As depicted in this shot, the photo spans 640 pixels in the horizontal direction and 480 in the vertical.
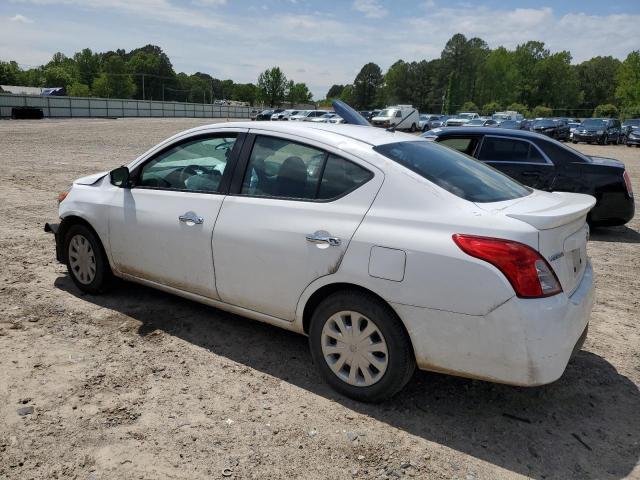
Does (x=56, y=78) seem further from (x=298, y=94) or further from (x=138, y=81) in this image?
(x=298, y=94)

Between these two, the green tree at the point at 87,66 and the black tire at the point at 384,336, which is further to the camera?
the green tree at the point at 87,66

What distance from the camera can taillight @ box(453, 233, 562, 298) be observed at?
8.87ft

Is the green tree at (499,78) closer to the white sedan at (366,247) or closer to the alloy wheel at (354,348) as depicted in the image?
the white sedan at (366,247)

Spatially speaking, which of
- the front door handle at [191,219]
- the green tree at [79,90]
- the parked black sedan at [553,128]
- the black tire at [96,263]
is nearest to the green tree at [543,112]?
the parked black sedan at [553,128]

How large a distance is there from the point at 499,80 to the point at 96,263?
12642 centimetres

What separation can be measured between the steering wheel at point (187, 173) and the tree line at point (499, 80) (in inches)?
4126

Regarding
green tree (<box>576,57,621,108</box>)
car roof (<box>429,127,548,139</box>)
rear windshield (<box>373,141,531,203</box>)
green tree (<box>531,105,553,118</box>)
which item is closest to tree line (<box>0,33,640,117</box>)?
green tree (<box>576,57,621,108</box>)

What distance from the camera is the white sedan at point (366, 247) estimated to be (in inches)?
109

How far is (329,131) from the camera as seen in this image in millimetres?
3676

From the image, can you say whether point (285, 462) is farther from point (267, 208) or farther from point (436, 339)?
point (267, 208)

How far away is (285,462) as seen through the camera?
276 centimetres

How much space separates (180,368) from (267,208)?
1.24 m

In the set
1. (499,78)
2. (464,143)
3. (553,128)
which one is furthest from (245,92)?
(464,143)

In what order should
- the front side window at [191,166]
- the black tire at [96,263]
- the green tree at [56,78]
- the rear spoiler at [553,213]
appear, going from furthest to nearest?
1. the green tree at [56,78]
2. the black tire at [96,263]
3. the front side window at [191,166]
4. the rear spoiler at [553,213]
